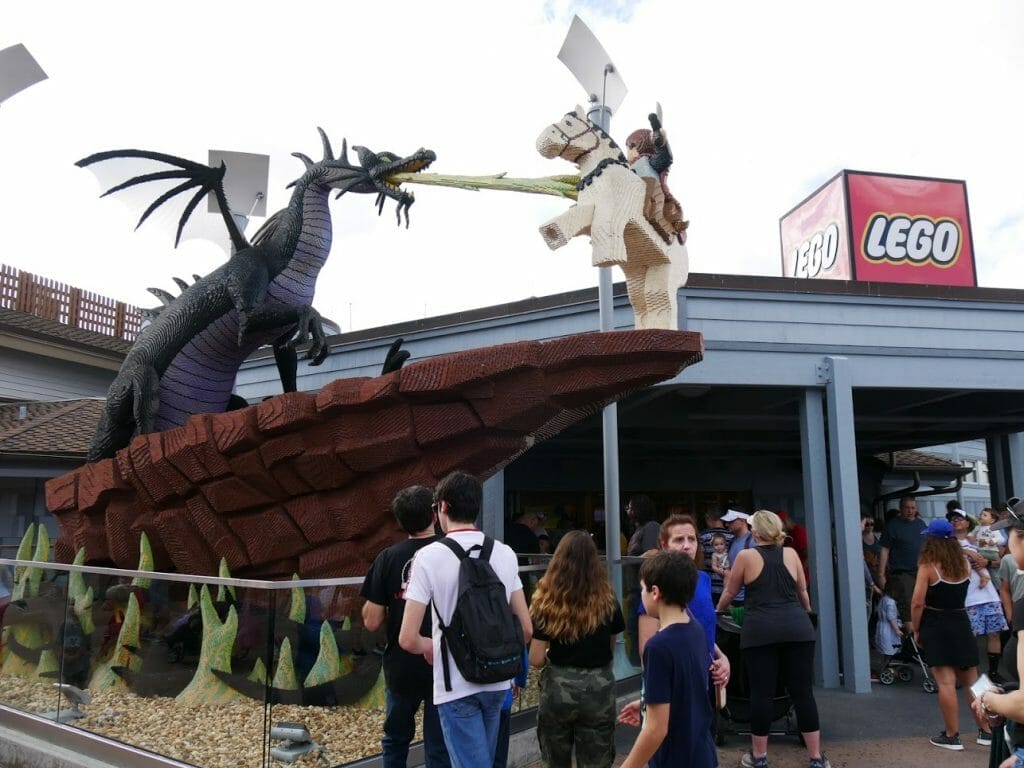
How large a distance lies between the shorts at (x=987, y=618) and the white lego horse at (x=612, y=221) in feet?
11.0

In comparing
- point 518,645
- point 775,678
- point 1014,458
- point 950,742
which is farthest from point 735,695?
point 1014,458

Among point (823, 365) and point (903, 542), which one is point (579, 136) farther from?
point (903, 542)

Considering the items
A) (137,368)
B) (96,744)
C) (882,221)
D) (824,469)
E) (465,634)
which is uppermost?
(882,221)

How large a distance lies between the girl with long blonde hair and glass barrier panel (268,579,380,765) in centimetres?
121

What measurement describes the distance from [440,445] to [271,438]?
1223 mm

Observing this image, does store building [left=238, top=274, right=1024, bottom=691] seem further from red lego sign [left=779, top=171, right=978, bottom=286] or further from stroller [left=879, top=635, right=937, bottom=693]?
red lego sign [left=779, top=171, right=978, bottom=286]

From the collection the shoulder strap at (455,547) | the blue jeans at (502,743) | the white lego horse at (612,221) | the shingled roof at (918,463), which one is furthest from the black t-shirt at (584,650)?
the shingled roof at (918,463)

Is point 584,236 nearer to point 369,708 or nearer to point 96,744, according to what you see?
point 369,708

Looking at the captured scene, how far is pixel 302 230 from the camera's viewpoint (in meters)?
6.82

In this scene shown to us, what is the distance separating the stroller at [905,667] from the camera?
6629mm

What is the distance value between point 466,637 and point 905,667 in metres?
5.80

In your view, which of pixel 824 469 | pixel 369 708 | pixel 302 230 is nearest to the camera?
pixel 369 708

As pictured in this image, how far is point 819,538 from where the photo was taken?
7.07 m

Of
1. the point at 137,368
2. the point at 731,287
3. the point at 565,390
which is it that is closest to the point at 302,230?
the point at 137,368
